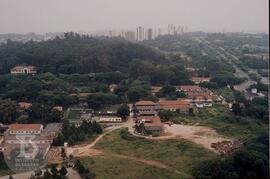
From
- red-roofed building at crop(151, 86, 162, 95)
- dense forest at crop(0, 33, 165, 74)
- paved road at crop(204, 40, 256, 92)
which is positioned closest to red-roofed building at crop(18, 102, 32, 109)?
red-roofed building at crop(151, 86, 162, 95)

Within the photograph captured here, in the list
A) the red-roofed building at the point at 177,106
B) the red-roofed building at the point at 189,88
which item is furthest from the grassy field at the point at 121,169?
the red-roofed building at the point at 189,88

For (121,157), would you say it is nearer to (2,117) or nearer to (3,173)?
(3,173)

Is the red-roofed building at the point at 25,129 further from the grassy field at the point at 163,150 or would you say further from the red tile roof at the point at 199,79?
the red tile roof at the point at 199,79

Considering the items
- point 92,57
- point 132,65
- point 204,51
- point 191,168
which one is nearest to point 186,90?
point 132,65

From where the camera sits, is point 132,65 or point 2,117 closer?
point 2,117

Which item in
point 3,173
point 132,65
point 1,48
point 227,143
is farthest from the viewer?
point 1,48

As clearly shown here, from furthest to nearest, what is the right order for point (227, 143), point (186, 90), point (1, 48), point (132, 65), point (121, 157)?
point (1, 48), point (132, 65), point (186, 90), point (227, 143), point (121, 157)

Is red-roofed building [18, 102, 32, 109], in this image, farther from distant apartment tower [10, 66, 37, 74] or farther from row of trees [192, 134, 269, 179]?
row of trees [192, 134, 269, 179]

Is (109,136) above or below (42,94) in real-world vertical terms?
below
